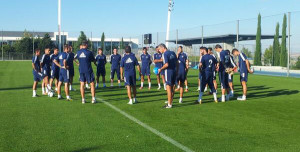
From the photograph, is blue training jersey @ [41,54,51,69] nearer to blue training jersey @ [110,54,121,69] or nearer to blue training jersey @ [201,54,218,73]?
blue training jersey @ [110,54,121,69]

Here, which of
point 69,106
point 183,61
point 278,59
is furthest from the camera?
point 278,59

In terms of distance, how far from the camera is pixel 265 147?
565 centimetres

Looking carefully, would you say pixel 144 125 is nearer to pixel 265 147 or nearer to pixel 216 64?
pixel 265 147

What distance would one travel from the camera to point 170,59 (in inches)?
387

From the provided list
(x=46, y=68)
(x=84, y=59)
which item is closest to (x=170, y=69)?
(x=84, y=59)

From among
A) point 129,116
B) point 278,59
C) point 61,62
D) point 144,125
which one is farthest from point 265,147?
point 278,59

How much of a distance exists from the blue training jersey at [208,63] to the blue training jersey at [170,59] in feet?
5.10

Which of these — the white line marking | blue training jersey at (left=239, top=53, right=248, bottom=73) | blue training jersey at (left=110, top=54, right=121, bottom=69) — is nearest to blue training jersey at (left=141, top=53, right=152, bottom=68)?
blue training jersey at (left=110, top=54, right=121, bottom=69)

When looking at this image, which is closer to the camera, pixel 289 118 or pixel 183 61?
pixel 289 118

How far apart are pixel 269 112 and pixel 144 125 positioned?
160 inches

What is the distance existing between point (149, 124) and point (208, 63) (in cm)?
438

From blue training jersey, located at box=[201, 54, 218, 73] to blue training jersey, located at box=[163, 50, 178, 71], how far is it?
1553 millimetres

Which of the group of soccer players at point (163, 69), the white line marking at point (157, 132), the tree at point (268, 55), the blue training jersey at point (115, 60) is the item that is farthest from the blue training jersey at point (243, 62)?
the tree at point (268, 55)

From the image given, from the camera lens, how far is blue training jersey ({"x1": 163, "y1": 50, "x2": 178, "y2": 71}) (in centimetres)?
976
